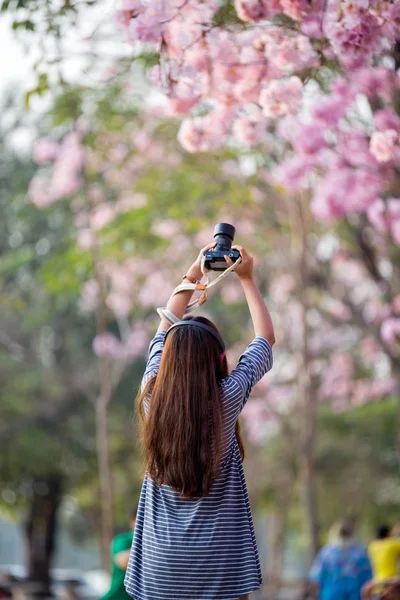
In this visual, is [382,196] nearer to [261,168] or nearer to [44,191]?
[261,168]

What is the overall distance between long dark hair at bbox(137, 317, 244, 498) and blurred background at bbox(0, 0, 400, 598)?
97.8 inches

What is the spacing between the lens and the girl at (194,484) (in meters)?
2.73

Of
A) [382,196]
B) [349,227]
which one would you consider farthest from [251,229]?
[382,196]

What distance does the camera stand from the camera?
3023mm

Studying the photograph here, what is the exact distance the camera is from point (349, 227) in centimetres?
1062

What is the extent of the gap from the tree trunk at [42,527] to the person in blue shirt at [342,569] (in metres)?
13.4

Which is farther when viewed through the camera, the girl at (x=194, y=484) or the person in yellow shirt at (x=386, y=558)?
the person in yellow shirt at (x=386, y=558)

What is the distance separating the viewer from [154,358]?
2992mm

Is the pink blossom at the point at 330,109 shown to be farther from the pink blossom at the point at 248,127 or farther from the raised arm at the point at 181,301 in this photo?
the raised arm at the point at 181,301

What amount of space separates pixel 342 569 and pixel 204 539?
19.6 feet

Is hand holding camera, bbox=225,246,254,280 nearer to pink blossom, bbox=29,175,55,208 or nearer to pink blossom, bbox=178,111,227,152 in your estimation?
pink blossom, bbox=178,111,227,152

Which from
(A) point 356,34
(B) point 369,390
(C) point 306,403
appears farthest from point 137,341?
(A) point 356,34

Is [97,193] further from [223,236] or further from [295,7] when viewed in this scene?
[223,236]

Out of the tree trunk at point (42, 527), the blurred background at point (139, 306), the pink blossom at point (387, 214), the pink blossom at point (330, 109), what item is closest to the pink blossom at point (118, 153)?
the blurred background at point (139, 306)
